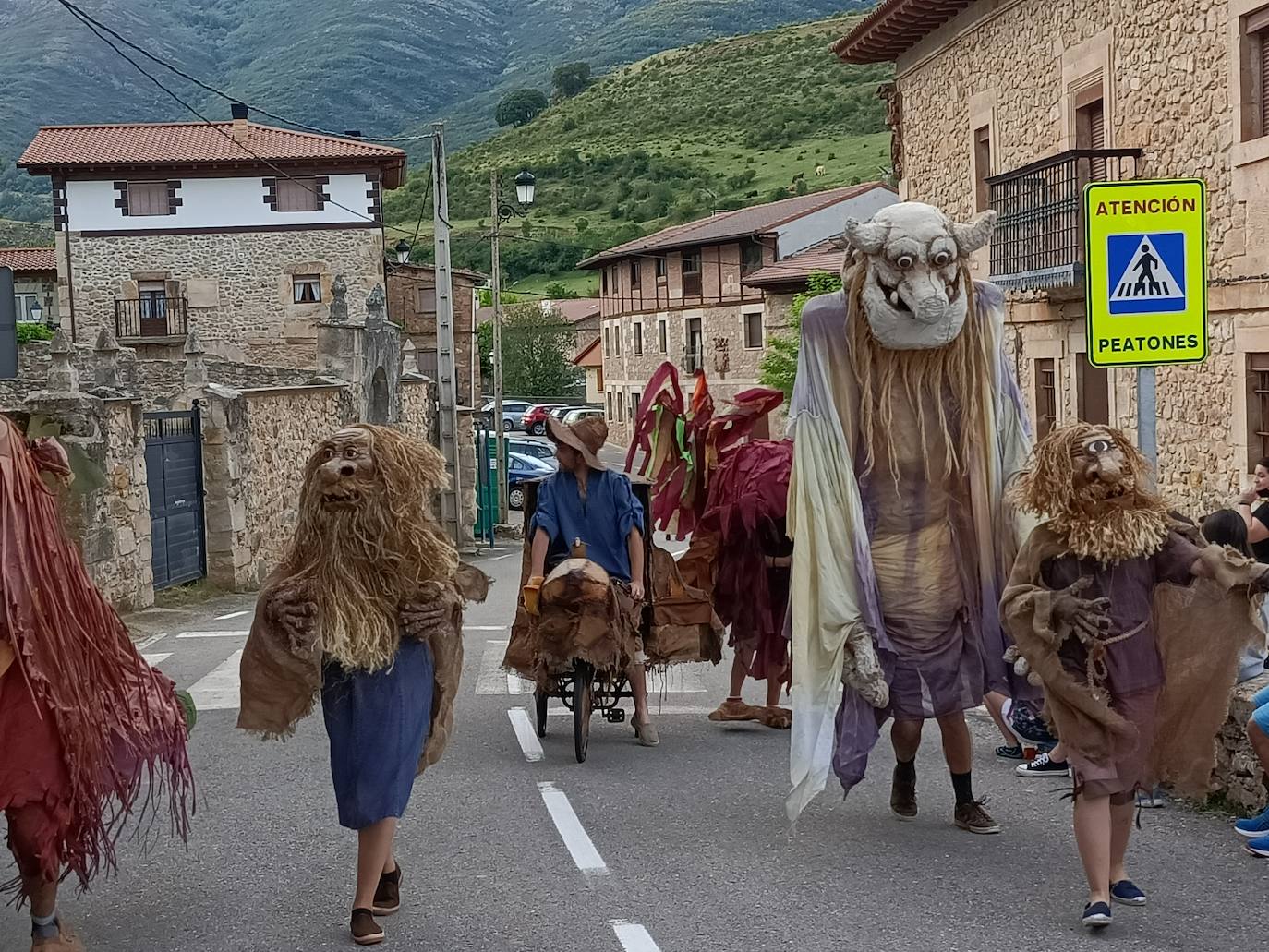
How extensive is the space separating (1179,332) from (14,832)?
5.36 meters

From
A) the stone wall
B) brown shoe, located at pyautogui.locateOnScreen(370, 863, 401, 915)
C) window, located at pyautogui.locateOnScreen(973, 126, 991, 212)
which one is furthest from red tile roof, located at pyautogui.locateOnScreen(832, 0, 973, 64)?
the stone wall

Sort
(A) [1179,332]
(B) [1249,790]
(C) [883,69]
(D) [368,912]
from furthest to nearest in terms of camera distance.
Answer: (C) [883,69] → (A) [1179,332] → (B) [1249,790] → (D) [368,912]

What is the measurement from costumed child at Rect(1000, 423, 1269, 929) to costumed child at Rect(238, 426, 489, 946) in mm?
2013

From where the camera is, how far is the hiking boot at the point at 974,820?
6.86m

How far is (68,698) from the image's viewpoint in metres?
5.15

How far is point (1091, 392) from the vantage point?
66.9 ft

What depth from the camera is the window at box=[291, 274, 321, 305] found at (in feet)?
156

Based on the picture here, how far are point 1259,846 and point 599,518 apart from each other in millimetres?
3908

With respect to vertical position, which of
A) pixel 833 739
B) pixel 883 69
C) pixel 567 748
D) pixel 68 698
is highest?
pixel 883 69

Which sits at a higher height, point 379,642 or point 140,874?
point 379,642

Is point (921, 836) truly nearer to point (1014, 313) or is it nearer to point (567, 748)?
point (567, 748)

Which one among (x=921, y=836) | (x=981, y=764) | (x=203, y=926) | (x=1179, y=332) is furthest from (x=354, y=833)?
(x=1179, y=332)

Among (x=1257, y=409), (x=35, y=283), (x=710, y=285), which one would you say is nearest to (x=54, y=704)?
(x=1257, y=409)

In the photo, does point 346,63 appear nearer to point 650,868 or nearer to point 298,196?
point 298,196
